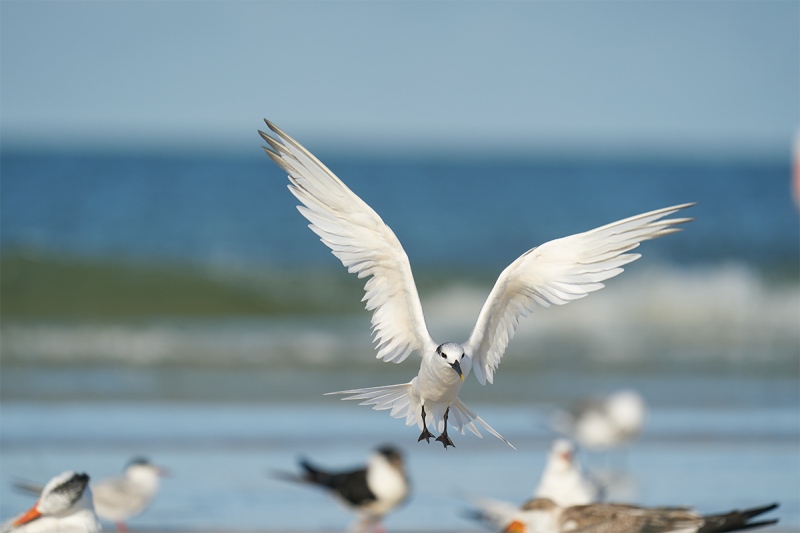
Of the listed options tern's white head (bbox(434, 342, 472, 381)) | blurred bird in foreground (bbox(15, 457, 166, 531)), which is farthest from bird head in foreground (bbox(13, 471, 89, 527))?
tern's white head (bbox(434, 342, 472, 381))

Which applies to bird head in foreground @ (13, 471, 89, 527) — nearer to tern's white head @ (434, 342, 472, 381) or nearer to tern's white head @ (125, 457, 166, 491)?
tern's white head @ (125, 457, 166, 491)

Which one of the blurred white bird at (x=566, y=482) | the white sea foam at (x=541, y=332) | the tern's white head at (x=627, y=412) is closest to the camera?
the blurred white bird at (x=566, y=482)

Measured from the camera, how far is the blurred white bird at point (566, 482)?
7301mm

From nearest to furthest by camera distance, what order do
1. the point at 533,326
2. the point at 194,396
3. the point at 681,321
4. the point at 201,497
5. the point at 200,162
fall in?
the point at 201,497, the point at 194,396, the point at 533,326, the point at 681,321, the point at 200,162

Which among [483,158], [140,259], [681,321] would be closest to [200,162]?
[483,158]

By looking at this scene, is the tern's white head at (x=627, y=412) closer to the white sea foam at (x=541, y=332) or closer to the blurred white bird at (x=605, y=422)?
the blurred white bird at (x=605, y=422)

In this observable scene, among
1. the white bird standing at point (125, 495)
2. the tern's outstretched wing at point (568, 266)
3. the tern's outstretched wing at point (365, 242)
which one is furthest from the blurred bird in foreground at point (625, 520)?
the white bird standing at point (125, 495)

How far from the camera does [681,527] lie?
5.70 meters

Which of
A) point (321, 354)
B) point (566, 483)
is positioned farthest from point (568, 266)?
point (321, 354)

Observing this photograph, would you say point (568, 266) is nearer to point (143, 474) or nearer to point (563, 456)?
point (563, 456)

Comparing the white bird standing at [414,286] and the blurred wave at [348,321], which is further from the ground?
the blurred wave at [348,321]

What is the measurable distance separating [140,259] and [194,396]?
11.8 m

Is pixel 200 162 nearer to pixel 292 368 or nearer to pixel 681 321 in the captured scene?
pixel 681 321

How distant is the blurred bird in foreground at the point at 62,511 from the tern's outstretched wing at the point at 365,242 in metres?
1.62
